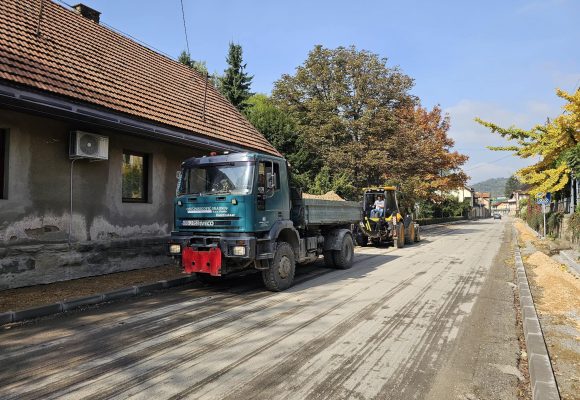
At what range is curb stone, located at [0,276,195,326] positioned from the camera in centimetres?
581

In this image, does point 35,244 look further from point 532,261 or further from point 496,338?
point 532,261

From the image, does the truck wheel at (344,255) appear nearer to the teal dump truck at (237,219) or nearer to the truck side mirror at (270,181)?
the teal dump truck at (237,219)

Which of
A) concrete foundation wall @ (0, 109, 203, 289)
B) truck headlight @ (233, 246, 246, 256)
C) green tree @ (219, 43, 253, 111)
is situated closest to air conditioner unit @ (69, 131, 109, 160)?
concrete foundation wall @ (0, 109, 203, 289)

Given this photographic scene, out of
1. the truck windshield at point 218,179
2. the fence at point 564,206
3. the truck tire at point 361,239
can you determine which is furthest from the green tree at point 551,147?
the truck windshield at point 218,179

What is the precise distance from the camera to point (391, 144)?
2467cm

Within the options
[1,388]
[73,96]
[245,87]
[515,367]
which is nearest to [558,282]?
[515,367]

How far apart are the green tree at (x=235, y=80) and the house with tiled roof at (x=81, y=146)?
21468mm

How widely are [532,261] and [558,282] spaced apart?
4207mm

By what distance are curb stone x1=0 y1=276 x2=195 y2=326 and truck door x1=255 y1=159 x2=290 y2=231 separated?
8.38 feet

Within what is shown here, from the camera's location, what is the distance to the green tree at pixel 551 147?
13.3 m

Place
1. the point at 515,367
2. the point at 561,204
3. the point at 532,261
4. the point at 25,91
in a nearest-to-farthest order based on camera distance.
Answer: the point at 515,367, the point at 25,91, the point at 532,261, the point at 561,204

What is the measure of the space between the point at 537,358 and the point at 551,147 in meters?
12.4

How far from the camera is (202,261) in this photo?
749 centimetres

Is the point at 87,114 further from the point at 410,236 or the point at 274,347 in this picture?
the point at 410,236
